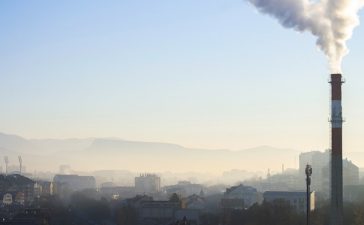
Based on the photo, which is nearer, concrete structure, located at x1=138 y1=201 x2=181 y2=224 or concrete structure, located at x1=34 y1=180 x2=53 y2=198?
concrete structure, located at x1=138 y1=201 x2=181 y2=224

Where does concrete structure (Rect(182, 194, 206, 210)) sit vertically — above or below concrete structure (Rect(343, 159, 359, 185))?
below

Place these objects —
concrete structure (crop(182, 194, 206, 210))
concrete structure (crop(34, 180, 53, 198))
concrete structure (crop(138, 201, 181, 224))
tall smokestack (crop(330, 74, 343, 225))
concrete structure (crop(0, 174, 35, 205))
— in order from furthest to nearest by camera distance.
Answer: concrete structure (crop(34, 180, 53, 198)) < concrete structure (crop(0, 174, 35, 205)) < concrete structure (crop(182, 194, 206, 210)) < concrete structure (crop(138, 201, 181, 224)) < tall smokestack (crop(330, 74, 343, 225))

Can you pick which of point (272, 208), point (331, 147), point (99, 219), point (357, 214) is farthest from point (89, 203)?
point (331, 147)

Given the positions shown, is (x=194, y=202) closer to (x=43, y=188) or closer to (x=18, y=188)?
(x=18, y=188)

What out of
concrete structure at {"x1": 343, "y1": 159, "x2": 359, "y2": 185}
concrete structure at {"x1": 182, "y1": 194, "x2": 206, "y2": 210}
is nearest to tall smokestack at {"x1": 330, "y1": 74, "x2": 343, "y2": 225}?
concrete structure at {"x1": 182, "y1": 194, "x2": 206, "y2": 210}

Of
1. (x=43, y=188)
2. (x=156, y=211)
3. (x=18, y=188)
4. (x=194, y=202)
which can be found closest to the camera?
(x=156, y=211)

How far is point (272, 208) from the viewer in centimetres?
5856

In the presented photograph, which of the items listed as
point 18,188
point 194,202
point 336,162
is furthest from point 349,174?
point 336,162

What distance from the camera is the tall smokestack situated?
38844mm

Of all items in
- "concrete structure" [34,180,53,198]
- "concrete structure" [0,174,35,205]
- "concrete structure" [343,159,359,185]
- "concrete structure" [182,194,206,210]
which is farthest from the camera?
"concrete structure" [34,180,53,198]

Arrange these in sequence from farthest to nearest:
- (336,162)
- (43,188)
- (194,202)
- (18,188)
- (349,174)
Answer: (43,188)
(18,188)
(349,174)
(194,202)
(336,162)

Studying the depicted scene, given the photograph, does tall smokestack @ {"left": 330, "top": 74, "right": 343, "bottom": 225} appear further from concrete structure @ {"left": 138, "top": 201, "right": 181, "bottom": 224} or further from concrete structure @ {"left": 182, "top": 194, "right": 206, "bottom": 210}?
concrete structure @ {"left": 182, "top": 194, "right": 206, "bottom": 210}

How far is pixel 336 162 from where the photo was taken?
127 feet

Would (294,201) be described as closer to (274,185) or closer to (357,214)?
(357,214)
